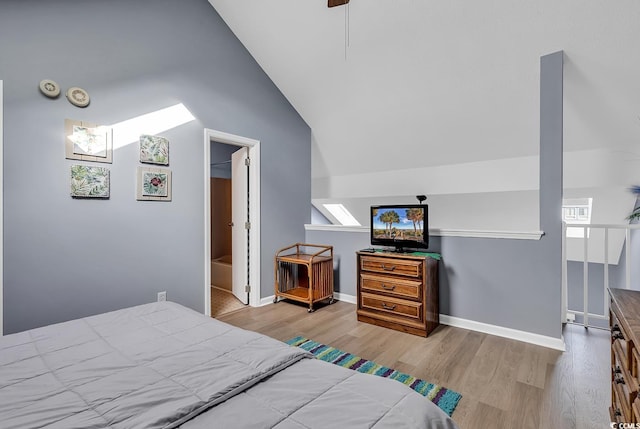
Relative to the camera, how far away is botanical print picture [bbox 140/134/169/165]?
2713mm

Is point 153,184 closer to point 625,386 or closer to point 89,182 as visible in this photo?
point 89,182

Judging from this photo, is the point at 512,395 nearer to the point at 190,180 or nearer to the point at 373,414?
the point at 373,414

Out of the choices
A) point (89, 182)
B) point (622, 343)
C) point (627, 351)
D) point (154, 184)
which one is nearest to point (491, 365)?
point (622, 343)

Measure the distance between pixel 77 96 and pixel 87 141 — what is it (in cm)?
34

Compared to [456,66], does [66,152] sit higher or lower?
lower

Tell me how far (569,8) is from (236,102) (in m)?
3.07

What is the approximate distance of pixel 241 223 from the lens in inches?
150

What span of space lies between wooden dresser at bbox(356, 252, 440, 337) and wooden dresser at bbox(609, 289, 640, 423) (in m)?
1.42

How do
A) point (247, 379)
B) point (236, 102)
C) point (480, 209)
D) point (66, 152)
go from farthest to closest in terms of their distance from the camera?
1. point (480, 209)
2. point (236, 102)
3. point (66, 152)
4. point (247, 379)

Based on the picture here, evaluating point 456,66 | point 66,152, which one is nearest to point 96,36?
point 66,152

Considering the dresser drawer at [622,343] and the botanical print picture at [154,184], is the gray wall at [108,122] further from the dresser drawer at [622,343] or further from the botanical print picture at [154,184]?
the dresser drawer at [622,343]

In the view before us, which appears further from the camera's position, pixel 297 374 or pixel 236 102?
pixel 236 102

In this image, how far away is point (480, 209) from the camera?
4.41 meters

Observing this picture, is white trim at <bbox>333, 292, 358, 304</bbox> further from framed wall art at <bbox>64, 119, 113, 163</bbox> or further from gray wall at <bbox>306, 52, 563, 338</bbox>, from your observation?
framed wall art at <bbox>64, 119, 113, 163</bbox>
